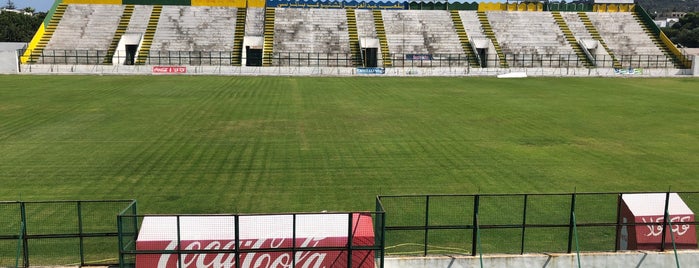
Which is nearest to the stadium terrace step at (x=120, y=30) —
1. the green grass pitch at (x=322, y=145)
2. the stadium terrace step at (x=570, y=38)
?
the green grass pitch at (x=322, y=145)

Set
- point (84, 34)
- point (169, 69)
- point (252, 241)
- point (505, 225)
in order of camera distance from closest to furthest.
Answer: point (252, 241) → point (505, 225) → point (169, 69) → point (84, 34)

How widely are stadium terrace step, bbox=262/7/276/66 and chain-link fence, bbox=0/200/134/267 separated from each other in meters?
52.9

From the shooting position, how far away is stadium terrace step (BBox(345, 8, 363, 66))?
7081 centimetres

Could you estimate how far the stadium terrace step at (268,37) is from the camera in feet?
227

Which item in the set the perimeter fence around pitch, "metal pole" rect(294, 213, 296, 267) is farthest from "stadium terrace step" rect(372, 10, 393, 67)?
"metal pole" rect(294, 213, 296, 267)

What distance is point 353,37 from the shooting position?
7556cm

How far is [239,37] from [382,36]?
18226 millimetres

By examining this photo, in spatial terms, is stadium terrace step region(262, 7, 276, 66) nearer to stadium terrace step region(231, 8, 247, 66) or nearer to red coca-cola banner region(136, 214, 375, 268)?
stadium terrace step region(231, 8, 247, 66)

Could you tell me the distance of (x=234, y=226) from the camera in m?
12.1

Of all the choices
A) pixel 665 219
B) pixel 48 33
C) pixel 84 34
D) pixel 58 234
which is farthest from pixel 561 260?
pixel 48 33

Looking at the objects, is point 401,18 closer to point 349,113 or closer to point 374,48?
point 374,48

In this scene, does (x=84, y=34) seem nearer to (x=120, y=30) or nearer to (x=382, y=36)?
(x=120, y=30)

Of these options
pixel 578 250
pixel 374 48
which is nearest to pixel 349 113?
pixel 578 250

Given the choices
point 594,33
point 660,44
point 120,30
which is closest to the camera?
point 120,30
